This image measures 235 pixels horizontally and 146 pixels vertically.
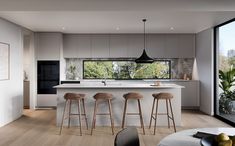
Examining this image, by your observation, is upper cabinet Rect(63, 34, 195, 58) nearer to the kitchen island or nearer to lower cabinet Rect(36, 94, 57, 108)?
lower cabinet Rect(36, 94, 57, 108)

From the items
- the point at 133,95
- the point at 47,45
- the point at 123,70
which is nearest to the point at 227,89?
the point at 133,95

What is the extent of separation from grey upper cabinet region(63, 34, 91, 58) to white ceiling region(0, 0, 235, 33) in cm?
73

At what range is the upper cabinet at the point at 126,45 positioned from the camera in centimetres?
878

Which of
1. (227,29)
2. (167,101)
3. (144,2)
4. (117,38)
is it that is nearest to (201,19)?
(227,29)

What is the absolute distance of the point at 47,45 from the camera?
27.8ft

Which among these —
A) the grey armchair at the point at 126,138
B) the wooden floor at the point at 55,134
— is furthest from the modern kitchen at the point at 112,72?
the grey armchair at the point at 126,138

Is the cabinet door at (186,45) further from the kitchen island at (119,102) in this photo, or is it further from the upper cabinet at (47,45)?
the upper cabinet at (47,45)

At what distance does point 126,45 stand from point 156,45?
102 cm

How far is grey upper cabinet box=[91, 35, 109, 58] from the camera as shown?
8.78m

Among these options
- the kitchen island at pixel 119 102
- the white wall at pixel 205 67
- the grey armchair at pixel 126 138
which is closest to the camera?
the grey armchair at pixel 126 138

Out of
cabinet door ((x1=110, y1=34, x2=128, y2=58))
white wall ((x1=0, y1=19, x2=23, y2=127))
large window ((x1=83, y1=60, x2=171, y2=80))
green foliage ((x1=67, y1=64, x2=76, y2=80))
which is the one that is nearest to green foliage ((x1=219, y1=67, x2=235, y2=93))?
large window ((x1=83, y1=60, x2=171, y2=80))

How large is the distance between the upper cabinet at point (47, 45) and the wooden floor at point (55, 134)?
221 cm

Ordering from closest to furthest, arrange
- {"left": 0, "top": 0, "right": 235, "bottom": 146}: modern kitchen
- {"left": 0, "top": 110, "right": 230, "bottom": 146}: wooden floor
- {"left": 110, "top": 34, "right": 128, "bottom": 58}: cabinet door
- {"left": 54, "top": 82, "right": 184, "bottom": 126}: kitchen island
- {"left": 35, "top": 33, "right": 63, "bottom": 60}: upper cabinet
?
A: {"left": 0, "top": 110, "right": 230, "bottom": 146}: wooden floor, {"left": 0, "top": 0, "right": 235, "bottom": 146}: modern kitchen, {"left": 54, "top": 82, "right": 184, "bottom": 126}: kitchen island, {"left": 35, "top": 33, "right": 63, "bottom": 60}: upper cabinet, {"left": 110, "top": 34, "right": 128, "bottom": 58}: cabinet door

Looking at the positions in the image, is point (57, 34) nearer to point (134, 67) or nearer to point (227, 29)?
point (134, 67)
